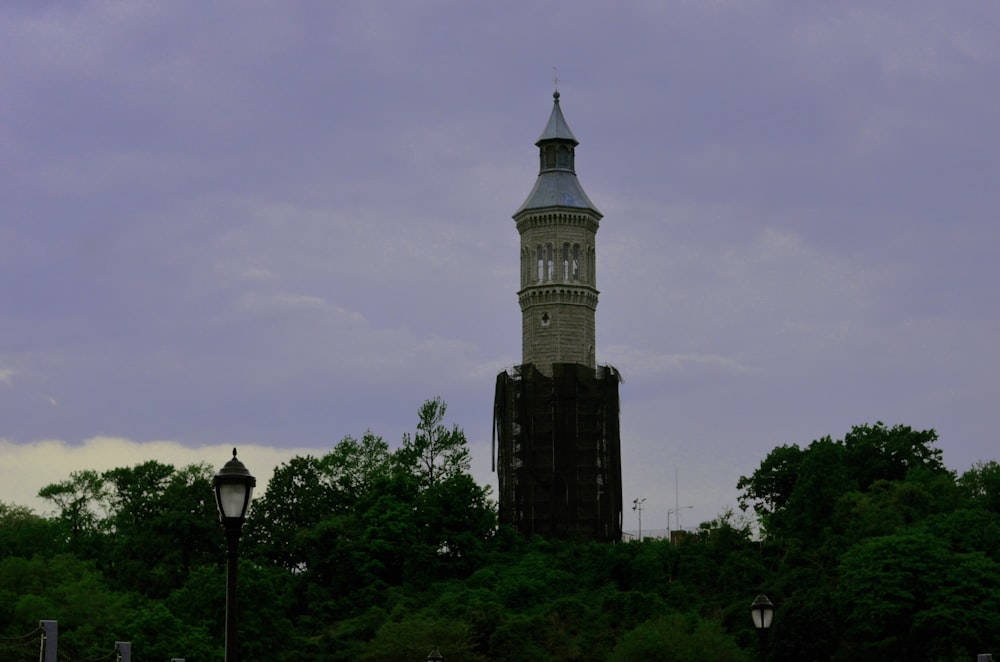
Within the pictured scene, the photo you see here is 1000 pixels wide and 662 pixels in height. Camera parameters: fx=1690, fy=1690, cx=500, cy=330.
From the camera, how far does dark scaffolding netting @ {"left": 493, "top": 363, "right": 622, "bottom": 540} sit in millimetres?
108000

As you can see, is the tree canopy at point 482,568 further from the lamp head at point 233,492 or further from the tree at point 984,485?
the lamp head at point 233,492

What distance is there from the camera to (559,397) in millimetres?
108812

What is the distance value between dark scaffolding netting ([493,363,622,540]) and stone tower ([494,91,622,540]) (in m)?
0.06

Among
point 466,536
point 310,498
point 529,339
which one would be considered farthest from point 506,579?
point 529,339

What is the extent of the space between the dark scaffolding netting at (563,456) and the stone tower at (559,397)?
6 centimetres

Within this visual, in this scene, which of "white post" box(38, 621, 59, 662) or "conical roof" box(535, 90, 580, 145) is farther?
"conical roof" box(535, 90, 580, 145)

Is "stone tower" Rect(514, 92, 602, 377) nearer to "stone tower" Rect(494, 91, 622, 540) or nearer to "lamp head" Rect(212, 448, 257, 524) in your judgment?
"stone tower" Rect(494, 91, 622, 540)

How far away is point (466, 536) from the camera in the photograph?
100500 millimetres

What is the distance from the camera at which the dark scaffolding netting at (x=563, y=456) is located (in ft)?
354

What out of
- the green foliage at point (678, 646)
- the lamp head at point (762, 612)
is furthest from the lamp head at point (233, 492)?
the green foliage at point (678, 646)

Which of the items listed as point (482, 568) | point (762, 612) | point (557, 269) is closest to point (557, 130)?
point (557, 269)

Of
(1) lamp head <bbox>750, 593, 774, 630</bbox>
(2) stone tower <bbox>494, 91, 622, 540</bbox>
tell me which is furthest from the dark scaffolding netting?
(1) lamp head <bbox>750, 593, 774, 630</bbox>

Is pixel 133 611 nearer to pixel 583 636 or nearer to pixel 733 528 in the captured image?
pixel 583 636

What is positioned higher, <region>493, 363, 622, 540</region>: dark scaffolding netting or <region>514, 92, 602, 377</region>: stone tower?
<region>514, 92, 602, 377</region>: stone tower
